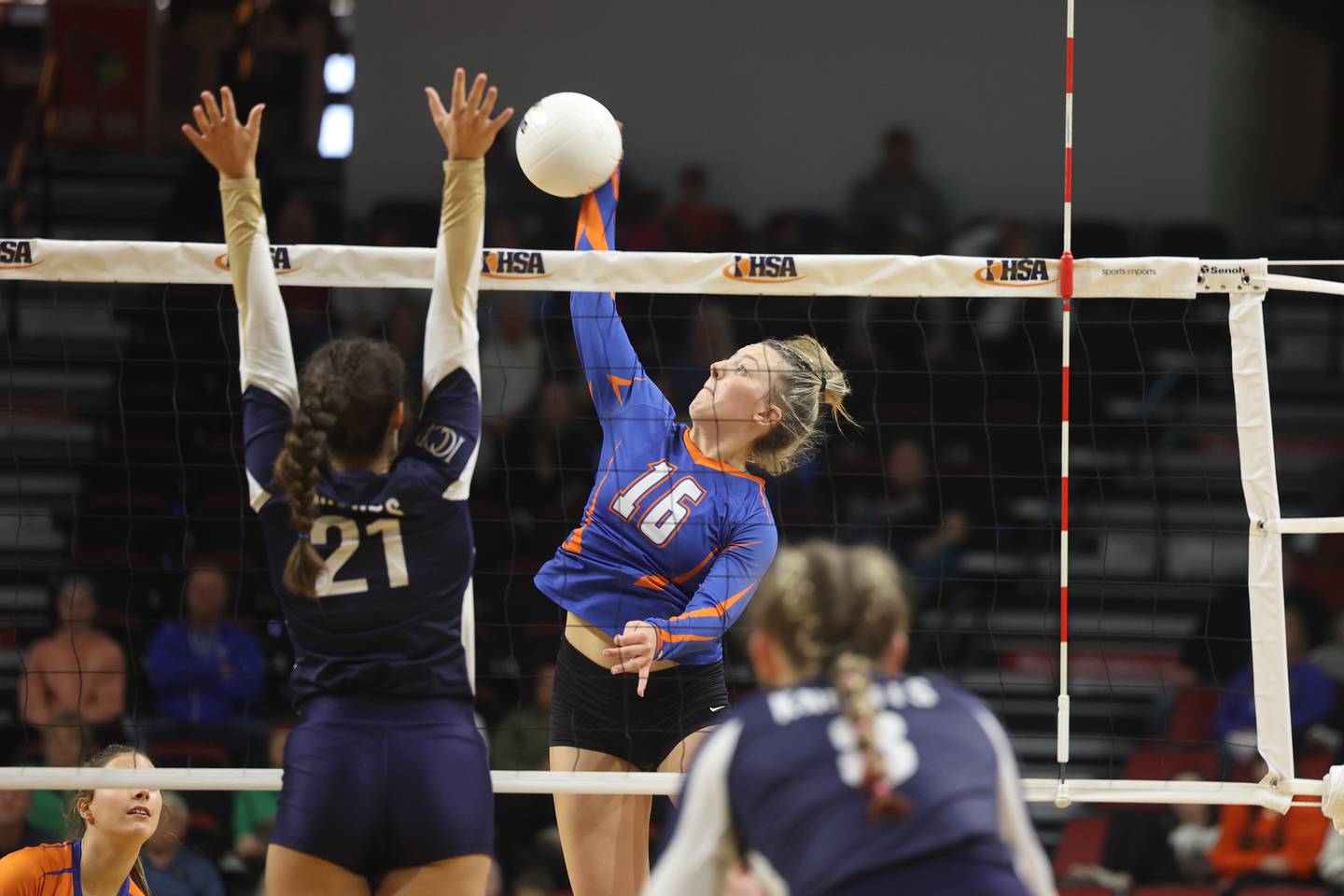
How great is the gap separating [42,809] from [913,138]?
754 centimetres

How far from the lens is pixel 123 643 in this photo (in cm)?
958

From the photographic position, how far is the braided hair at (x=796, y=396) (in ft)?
15.7

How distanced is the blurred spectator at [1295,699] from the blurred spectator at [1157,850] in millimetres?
471

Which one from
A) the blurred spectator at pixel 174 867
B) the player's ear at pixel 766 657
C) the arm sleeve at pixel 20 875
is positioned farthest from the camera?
the blurred spectator at pixel 174 867

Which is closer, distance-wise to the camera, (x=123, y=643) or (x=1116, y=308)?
(x=123, y=643)

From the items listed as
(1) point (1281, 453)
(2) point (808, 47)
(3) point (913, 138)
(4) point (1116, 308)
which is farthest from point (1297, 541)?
(2) point (808, 47)

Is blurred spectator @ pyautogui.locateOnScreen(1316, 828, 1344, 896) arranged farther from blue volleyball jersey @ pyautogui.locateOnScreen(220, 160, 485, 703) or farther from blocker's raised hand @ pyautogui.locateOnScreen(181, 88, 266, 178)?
blocker's raised hand @ pyautogui.locateOnScreen(181, 88, 266, 178)

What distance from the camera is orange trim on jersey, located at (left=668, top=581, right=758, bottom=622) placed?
14.8ft

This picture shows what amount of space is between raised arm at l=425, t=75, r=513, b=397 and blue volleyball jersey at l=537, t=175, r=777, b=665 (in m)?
1.17

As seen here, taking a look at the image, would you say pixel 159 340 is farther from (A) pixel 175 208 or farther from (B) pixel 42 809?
(B) pixel 42 809

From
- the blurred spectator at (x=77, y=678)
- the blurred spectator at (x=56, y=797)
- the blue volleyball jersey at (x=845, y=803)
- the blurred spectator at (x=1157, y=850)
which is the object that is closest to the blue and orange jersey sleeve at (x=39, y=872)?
the blue volleyball jersey at (x=845, y=803)

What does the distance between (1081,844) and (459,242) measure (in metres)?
6.25

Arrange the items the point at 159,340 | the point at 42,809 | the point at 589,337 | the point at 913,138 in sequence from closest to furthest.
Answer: the point at 589,337, the point at 42,809, the point at 159,340, the point at 913,138

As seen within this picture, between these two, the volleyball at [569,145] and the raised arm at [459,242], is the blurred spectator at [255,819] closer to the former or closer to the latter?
the volleyball at [569,145]
